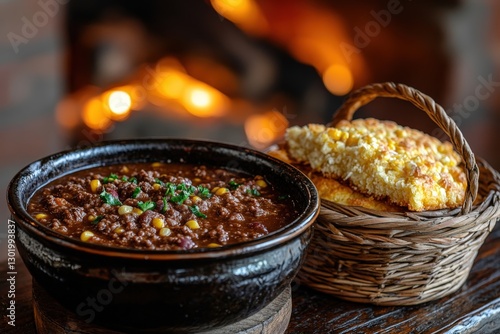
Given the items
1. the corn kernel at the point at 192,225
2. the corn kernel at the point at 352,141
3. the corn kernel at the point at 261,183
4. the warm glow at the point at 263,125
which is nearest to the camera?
the corn kernel at the point at 192,225

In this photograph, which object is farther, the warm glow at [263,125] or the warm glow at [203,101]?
the warm glow at [263,125]

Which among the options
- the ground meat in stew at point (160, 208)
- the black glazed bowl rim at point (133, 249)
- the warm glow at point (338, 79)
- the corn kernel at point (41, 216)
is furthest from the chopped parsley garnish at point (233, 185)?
the warm glow at point (338, 79)

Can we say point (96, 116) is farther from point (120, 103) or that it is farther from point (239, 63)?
point (239, 63)

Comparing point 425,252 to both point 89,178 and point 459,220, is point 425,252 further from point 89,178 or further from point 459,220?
point 89,178

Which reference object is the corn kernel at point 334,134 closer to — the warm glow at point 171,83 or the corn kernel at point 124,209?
the corn kernel at point 124,209

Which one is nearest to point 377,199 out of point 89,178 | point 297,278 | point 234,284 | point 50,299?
point 297,278

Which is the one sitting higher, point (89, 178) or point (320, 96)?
point (89, 178)
